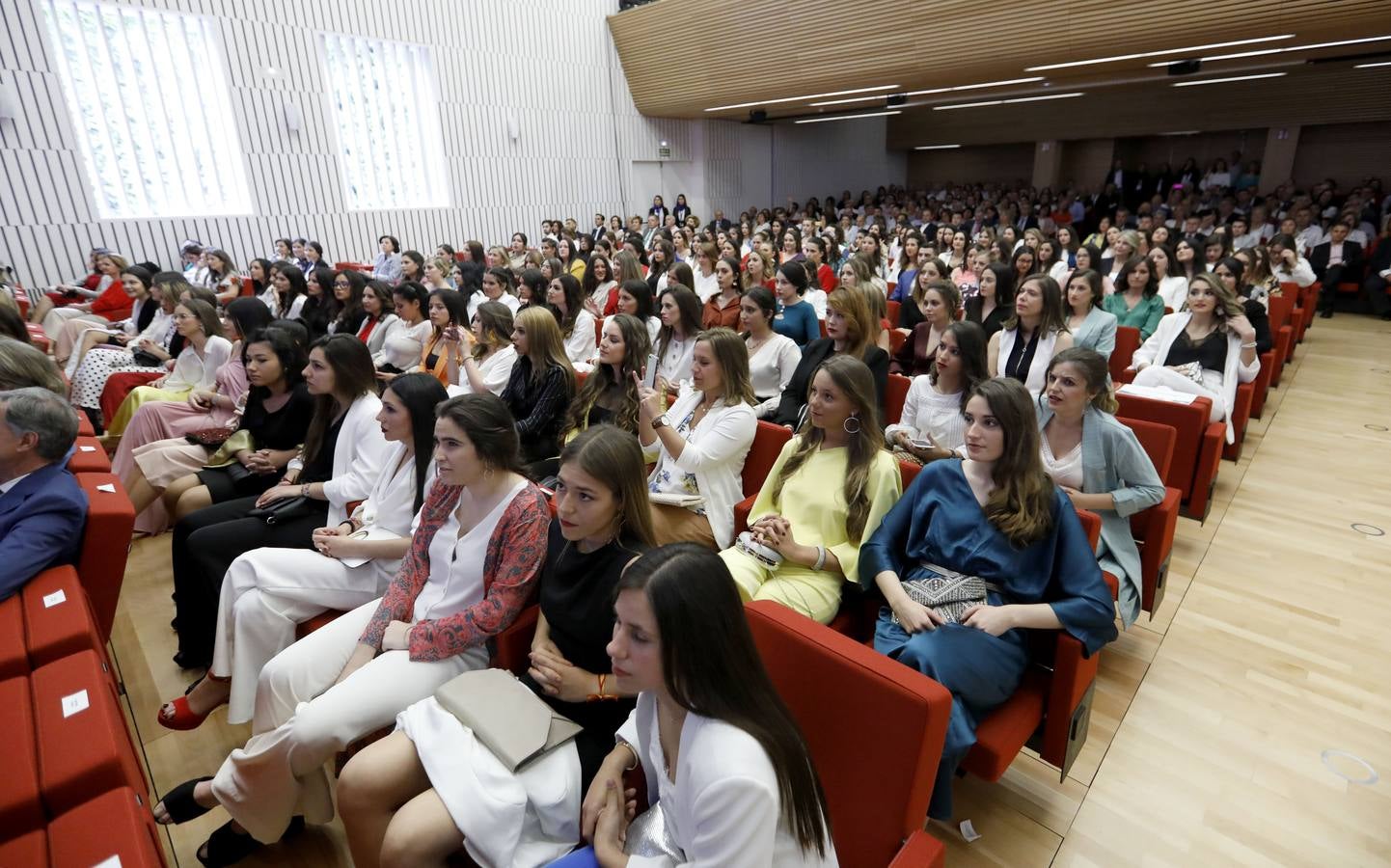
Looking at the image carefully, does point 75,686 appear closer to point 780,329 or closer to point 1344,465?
point 780,329

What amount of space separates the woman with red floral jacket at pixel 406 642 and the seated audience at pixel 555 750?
15 cm

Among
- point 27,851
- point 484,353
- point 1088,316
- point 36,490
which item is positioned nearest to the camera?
point 27,851

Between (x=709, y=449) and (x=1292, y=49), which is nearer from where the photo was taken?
(x=709, y=449)

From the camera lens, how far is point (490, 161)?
1252 centimetres

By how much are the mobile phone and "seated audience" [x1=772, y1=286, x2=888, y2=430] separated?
71 centimetres

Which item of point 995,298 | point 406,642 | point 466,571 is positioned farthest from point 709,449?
point 995,298

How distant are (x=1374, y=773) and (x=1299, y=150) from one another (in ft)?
49.5

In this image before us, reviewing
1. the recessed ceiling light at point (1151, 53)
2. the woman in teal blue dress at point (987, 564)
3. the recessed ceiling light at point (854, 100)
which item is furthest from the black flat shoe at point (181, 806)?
the recessed ceiling light at point (854, 100)

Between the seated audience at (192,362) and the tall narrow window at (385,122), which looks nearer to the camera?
the seated audience at (192,362)

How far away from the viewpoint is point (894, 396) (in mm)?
3697

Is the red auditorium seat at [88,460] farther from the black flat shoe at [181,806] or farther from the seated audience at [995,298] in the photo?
the seated audience at [995,298]

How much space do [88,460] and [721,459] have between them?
8.04ft

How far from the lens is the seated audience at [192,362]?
168 inches

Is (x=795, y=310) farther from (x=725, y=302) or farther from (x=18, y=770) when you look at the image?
(x=18, y=770)
